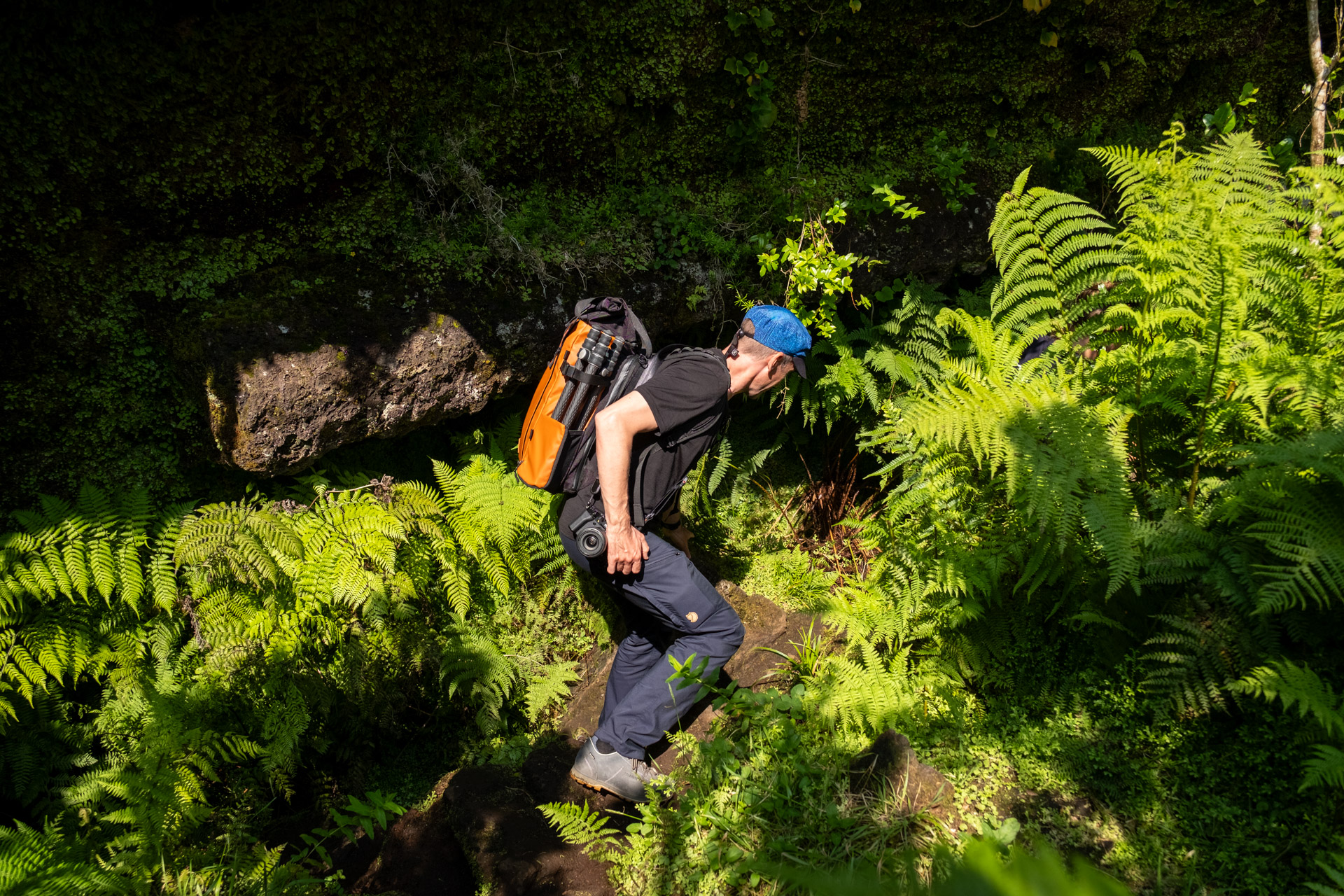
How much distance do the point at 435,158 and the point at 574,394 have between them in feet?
6.36

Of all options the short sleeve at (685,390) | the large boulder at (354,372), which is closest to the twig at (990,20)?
the large boulder at (354,372)

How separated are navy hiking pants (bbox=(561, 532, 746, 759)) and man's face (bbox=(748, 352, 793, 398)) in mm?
909

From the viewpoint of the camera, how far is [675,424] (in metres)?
3.22

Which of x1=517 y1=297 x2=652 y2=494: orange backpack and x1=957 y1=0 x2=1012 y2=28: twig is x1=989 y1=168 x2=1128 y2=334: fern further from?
x1=517 y1=297 x2=652 y2=494: orange backpack

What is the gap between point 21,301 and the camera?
362 cm

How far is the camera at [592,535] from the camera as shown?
11.1 ft

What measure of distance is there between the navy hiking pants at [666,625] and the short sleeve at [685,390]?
722mm

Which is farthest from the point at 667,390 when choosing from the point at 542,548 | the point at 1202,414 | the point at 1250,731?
the point at 1250,731

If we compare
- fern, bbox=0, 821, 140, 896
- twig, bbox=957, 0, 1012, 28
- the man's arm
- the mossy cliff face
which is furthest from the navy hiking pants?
twig, bbox=957, 0, 1012, 28

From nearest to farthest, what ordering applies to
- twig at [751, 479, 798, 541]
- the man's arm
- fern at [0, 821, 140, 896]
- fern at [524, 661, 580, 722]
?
fern at [0, 821, 140, 896] → the man's arm → fern at [524, 661, 580, 722] → twig at [751, 479, 798, 541]

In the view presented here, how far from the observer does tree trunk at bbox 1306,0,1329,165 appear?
199 inches

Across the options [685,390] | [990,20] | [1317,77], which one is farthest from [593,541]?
[1317,77]

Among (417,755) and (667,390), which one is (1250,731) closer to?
(667,390)

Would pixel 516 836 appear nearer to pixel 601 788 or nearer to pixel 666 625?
pixel 601 788
